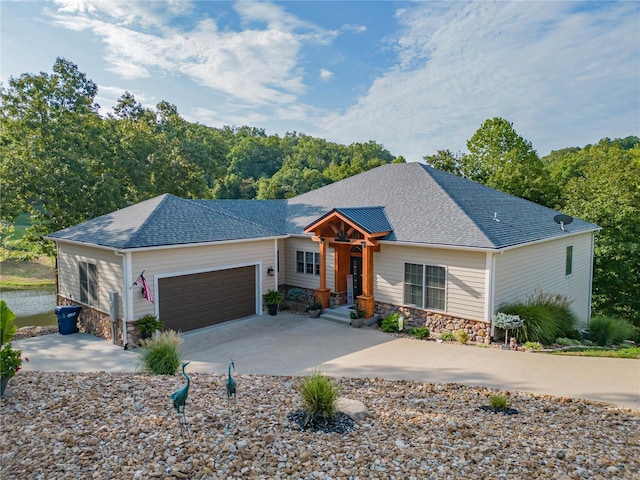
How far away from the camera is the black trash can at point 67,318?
13.0 meters

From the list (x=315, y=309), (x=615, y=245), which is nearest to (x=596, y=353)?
(x=315, y=309)

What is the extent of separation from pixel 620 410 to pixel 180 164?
22925mm

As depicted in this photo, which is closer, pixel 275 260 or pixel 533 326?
pixel 533 326

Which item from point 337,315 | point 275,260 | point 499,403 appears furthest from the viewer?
point 275,260

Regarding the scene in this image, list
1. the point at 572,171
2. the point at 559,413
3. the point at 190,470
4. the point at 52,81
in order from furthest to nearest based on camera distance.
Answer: the point at 572,171, the point at 52,81, the point at 559,413, the point at 190,470

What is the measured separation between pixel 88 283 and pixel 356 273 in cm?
868

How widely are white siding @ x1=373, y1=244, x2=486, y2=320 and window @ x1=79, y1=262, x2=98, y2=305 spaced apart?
8.64 m

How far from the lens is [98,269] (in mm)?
12516

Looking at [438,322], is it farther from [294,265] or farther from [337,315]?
[294,265]

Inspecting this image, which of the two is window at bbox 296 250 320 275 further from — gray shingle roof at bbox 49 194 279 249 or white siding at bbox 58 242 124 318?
white siding at bbox 58 242 124 318

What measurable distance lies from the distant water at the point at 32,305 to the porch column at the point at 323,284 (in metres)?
11.8

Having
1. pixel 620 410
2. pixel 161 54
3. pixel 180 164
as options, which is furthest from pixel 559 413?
pixel 180 164

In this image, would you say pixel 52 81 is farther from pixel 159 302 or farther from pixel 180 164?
pixel 159 302

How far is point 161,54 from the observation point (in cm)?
1498
